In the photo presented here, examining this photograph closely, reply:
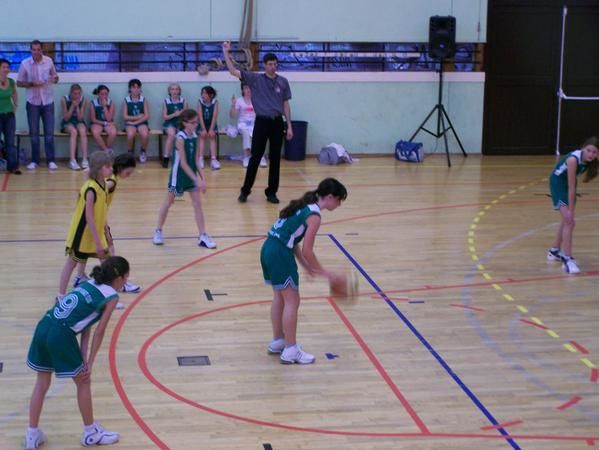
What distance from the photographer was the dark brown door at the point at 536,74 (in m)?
18.7

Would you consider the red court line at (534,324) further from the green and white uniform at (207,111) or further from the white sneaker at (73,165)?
the white sneaker at (73,165)

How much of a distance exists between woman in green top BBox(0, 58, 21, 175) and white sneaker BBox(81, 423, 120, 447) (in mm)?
10817

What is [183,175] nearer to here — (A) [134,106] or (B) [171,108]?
(B) [171,108]

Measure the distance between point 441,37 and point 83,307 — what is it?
42.8 feet

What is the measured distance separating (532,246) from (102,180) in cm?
545

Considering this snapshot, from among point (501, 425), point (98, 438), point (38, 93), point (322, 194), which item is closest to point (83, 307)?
point (98, 438)

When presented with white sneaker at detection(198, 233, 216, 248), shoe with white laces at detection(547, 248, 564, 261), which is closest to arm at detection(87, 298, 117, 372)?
white sneaker at detection(198, 233, 216, 248)

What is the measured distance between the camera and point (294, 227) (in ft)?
24.1

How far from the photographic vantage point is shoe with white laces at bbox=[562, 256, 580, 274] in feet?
33.8

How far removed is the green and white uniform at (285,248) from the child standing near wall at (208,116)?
987 cm

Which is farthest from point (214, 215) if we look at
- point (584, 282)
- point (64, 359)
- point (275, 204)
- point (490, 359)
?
point (64, 359)

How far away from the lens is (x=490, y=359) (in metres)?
7.75

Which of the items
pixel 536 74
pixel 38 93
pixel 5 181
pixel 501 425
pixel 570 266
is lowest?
pixel 501 425

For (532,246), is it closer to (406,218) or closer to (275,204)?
(406,218)
